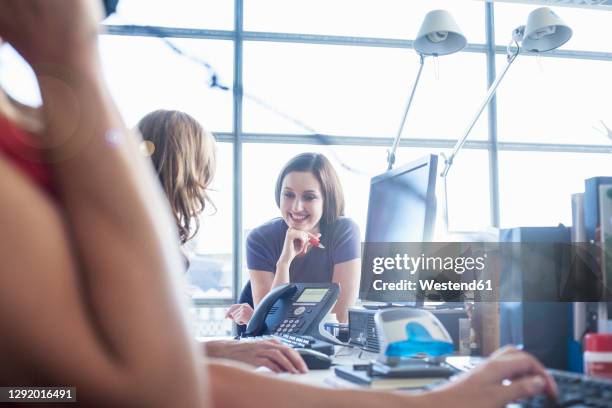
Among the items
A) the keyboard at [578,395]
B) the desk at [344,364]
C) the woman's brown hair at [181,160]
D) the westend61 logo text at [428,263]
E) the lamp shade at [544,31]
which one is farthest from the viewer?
the lamp shade at [544,31]

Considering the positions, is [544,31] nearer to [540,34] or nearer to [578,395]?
[540,34]

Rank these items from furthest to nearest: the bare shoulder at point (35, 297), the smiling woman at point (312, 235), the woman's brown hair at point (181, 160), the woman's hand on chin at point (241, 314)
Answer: the smiling woman at point (312, 235), the woman's hand on chin at point (241, 314), the woman's brown hair at point (181, 160), the bare shoulder at point (35, 297)

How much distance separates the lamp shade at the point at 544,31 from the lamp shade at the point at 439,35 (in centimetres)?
28

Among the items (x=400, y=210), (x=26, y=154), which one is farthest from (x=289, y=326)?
(x=26, y=154)

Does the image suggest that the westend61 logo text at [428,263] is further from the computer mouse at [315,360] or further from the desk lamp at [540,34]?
the desk lamp at [540,34]

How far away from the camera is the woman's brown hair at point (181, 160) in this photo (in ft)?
5.50

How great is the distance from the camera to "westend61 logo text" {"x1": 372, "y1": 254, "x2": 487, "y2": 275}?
141 cm

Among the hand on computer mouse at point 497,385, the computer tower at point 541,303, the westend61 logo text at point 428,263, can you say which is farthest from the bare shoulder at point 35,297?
the westend61 logo text at point 428,263

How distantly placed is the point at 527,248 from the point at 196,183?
0.91 m

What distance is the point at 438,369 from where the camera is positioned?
100 cm

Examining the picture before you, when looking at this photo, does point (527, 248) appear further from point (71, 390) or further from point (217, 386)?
point (71, 390)

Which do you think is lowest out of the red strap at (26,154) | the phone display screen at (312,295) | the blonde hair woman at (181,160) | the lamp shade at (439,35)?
the phone display screen at (312,295)

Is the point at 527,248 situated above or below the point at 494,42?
below

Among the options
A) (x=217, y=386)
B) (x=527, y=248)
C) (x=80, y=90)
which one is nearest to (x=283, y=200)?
(x=527, y=248)
